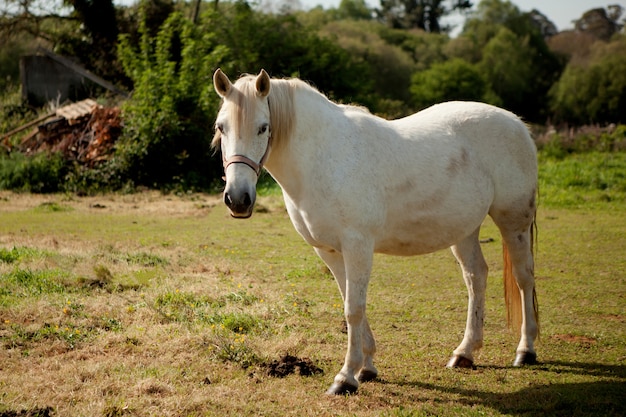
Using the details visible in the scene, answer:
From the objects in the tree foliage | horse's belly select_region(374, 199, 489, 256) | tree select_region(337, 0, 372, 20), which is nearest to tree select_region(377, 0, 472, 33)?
tree select_region(337, 0, 372, 20)

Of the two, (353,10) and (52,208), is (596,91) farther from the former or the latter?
(353,10)

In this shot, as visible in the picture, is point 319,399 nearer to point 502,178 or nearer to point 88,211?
point 502,178

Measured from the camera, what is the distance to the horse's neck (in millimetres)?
4031

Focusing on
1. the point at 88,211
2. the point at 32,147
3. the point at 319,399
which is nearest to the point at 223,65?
the point at 32,147

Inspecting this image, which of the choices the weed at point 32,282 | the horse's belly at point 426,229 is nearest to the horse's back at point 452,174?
the horse's belly at point 426,229

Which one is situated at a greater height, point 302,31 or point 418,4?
point 418,4

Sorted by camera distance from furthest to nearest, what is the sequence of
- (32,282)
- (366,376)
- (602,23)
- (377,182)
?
1. (602,23)
2. (32,282)
3. (366,376)
4. (377,182)

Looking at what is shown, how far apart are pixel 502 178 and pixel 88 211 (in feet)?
30.5

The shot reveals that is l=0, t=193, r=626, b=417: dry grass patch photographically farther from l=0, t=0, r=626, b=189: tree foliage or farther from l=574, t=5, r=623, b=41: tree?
l=574, t=5, r=623, b=41: tree

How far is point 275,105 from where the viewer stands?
392 centimetres

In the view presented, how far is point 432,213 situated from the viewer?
439 centimetres

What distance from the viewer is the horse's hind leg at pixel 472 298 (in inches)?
183

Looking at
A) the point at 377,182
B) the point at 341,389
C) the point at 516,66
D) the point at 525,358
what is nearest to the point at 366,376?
the point at 341,389

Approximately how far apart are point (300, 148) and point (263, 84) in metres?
0.50
